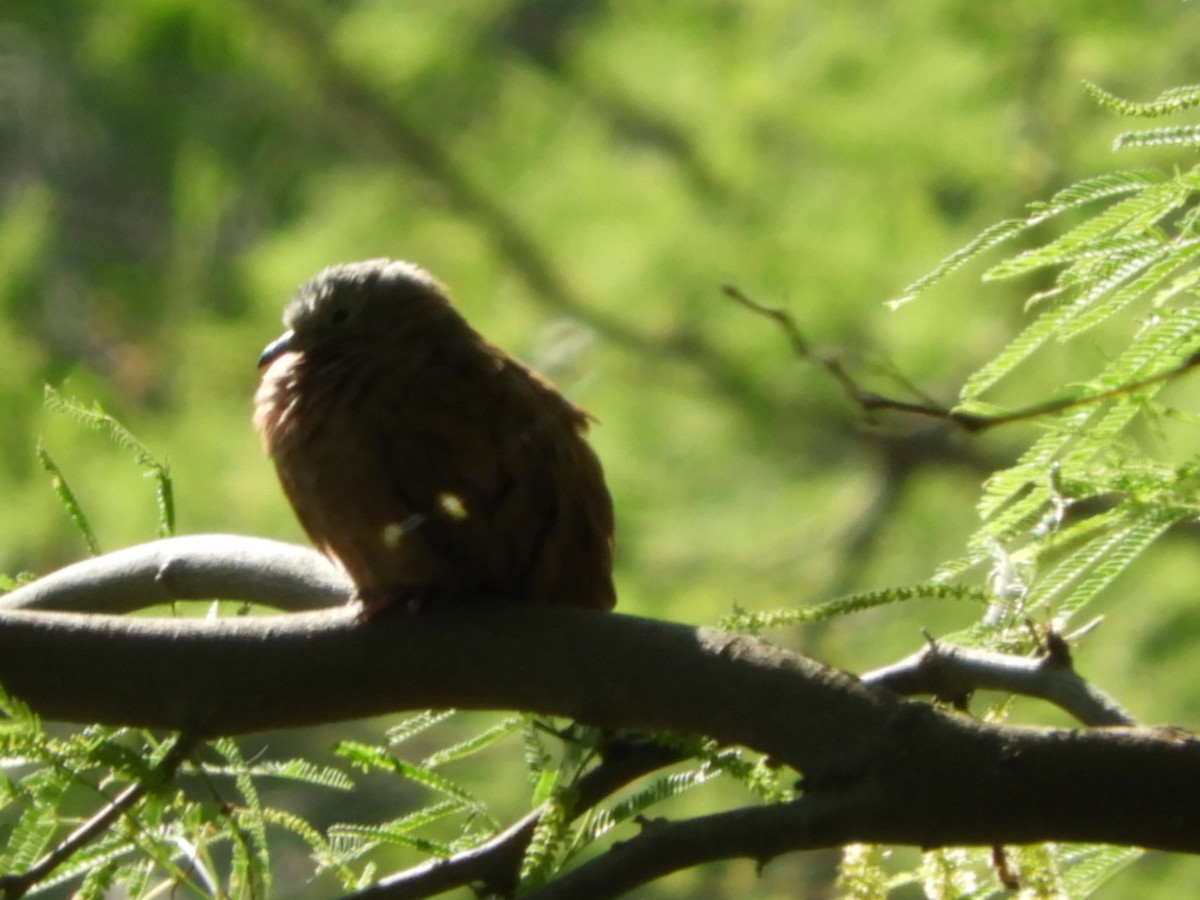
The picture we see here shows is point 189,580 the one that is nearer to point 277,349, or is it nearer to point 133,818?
point 133,818

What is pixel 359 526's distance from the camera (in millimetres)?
1974

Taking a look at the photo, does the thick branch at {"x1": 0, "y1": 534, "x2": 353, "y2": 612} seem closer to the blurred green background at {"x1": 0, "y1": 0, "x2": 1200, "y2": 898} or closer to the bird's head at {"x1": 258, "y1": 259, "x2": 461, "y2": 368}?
the bird's head at {"x1": 258, "y1": 259, "x2": 461, "y2": 368}

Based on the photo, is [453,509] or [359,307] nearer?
[453,509]

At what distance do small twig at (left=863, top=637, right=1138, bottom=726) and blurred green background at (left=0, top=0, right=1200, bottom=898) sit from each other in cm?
322

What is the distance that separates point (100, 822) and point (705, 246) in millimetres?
Result: 4075

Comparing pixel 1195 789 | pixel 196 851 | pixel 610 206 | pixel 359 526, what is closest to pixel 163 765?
pixel 196 851

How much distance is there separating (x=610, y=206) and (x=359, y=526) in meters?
3.70

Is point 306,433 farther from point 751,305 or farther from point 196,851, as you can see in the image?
point 751,305

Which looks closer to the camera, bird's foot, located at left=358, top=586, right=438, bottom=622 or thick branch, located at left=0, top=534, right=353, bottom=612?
bird's foot, located at left=358, top=586, right=438, bottom=622

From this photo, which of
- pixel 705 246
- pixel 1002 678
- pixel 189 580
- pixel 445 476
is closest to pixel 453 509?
pixel 445 476

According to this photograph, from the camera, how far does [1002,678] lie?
151 cm

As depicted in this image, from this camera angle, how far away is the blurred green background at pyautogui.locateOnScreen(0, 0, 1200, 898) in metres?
5.14

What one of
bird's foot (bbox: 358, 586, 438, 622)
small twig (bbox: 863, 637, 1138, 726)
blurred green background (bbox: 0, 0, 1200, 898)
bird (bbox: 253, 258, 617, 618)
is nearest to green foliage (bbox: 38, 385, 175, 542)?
bird (bbox: 253, 258, 617, 618)

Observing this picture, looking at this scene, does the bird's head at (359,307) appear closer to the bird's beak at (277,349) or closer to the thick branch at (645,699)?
the bird's beak at (277,349)
